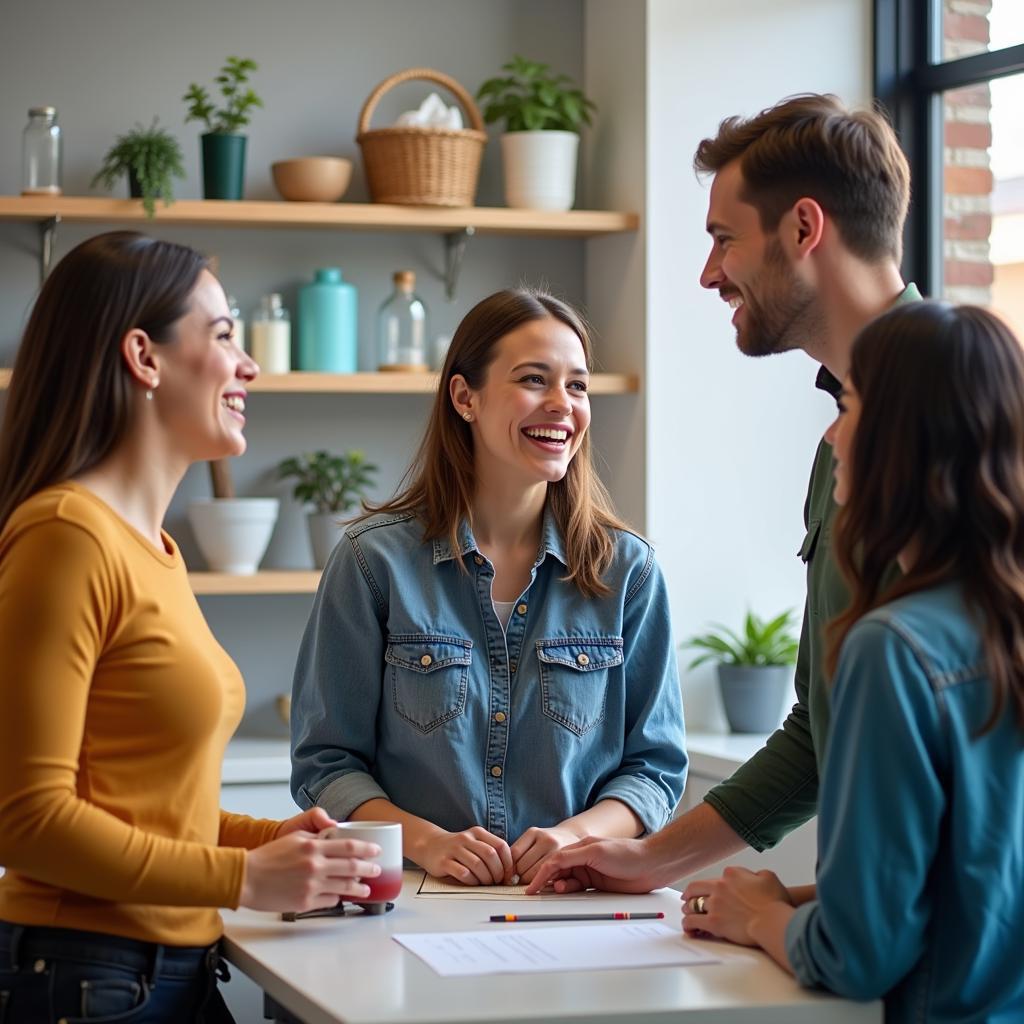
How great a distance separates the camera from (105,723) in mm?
1484

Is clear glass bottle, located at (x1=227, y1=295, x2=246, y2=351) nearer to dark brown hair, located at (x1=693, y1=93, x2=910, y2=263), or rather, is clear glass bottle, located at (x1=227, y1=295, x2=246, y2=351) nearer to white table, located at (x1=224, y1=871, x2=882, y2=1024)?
dark brown hair, located at (x1=693, y1=93, x2=910, y2=263)

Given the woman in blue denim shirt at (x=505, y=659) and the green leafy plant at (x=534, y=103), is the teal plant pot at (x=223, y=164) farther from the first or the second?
the woman in blue denim shirt at (x=505, y=659)

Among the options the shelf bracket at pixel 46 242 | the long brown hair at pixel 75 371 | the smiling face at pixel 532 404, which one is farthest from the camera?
the shelf bracket at pixel 46 242

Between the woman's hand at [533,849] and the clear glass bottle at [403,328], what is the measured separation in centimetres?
201

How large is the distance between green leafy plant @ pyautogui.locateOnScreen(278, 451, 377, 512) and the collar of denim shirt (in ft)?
4.98

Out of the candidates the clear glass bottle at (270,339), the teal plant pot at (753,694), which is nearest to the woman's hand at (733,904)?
the teal plant pot at (753,694)

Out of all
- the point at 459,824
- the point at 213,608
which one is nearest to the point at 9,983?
the point at 459,824

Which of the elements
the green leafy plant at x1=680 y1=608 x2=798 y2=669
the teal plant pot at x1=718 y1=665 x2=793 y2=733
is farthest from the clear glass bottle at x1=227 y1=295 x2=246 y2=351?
the teal plant pot at x1=718 y1=665 x2=793 y2=733

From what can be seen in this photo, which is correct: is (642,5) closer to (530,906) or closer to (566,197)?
(566,197)

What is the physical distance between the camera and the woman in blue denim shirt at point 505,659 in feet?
6.94

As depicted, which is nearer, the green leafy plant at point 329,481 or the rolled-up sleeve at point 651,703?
the rolled-up sleeve at point 651,703

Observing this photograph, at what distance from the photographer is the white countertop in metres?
3.39

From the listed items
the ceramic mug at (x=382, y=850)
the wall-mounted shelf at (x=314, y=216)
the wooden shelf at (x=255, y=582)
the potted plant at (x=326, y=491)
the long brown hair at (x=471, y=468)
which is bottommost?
the ceramic mug at (x=382, y=850)

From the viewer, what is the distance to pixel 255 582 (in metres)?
3.61
